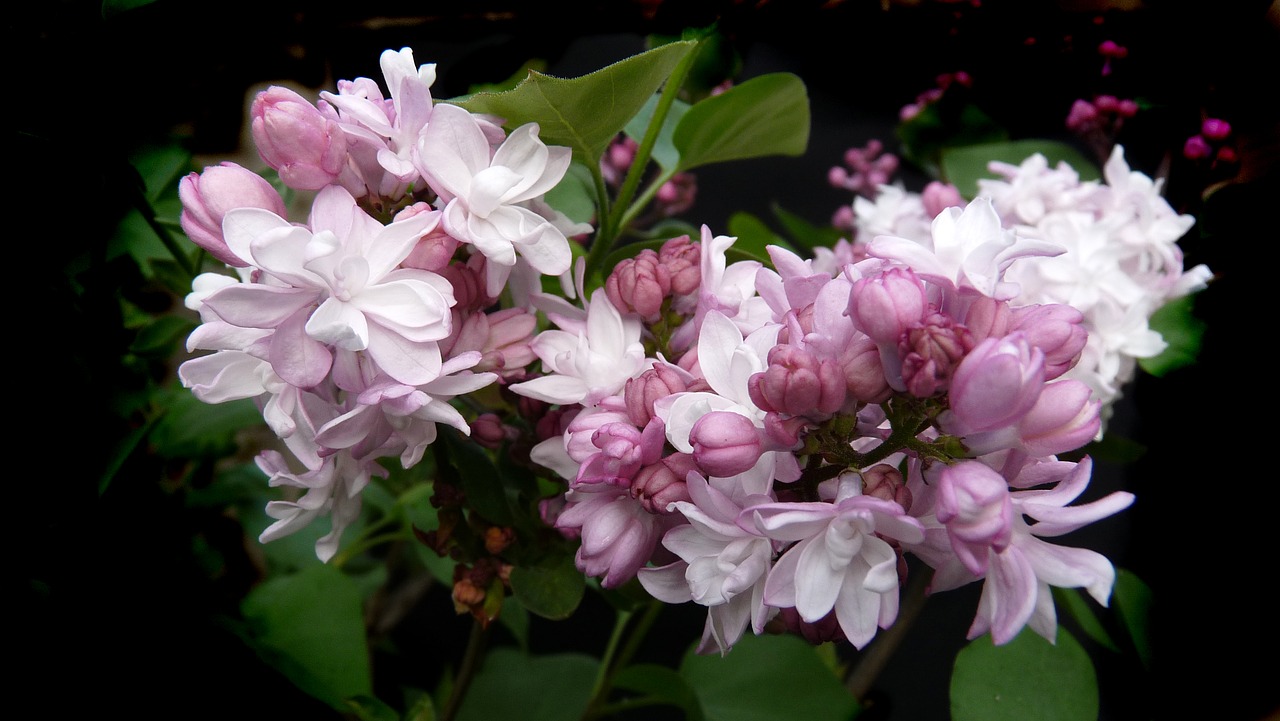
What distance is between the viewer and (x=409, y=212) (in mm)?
365

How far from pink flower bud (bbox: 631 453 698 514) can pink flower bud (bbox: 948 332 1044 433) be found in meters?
0.11

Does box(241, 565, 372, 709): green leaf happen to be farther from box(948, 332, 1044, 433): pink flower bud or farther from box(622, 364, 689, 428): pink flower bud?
box(948, 332, 1044, 433): pink flower bud

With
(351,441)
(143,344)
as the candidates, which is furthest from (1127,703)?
(143,344)

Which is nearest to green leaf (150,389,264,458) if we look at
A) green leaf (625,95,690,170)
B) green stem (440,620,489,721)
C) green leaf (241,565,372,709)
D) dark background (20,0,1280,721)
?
dark background (20,0,1280,721)

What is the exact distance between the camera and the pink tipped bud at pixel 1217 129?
0.60 meters

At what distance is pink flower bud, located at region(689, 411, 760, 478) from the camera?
0.32m

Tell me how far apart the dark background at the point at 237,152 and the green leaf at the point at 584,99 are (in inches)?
4.9

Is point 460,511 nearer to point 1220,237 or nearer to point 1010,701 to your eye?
point 1010,701

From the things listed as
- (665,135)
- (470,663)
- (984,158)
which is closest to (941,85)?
(984,158)

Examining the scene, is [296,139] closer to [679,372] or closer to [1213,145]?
[679,372]

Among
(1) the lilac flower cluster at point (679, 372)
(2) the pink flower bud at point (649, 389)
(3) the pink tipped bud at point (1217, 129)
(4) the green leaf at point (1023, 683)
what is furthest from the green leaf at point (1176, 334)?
(2) the pink flower bud at point (649, 389)

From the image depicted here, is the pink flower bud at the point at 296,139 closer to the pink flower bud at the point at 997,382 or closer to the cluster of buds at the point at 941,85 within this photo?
the pink flower bud at the point at 997,382

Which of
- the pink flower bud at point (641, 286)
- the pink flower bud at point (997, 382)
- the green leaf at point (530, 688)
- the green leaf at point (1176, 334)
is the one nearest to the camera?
the pink flower bud at point (997, 382)

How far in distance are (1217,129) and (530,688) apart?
72 cm
